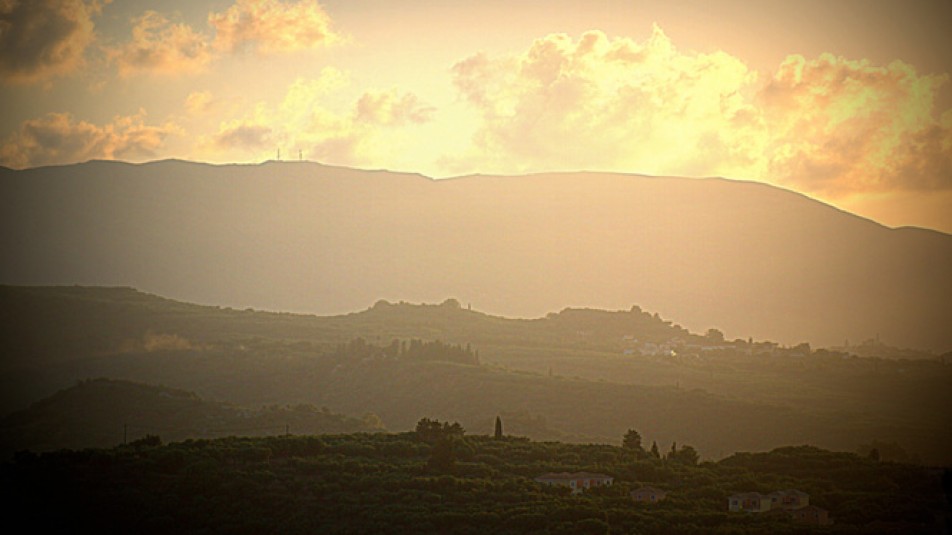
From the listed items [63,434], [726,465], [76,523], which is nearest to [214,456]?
[76,523]

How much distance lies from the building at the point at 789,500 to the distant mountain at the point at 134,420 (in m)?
96.4

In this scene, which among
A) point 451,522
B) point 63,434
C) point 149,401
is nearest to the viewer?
point 451,522

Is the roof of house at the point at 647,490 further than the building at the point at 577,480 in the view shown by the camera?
No

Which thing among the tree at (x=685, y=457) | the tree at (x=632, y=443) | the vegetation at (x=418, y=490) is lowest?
the vegetation at (x=418, y=490)

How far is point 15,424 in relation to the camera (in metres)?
179

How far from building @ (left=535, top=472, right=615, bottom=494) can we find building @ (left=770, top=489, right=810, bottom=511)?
489 inches

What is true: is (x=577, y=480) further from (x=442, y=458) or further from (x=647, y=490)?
(x=442, y=458)

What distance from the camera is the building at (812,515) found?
8244cm

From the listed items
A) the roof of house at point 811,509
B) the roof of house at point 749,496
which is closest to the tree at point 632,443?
the roof of house at point 749,496

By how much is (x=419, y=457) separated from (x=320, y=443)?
880 centimetres

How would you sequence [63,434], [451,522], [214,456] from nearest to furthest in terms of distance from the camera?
[451,522]
[214,456]
[63,434]

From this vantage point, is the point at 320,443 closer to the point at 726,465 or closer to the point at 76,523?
the point at 76,523

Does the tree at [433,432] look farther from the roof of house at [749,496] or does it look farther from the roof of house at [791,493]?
the roof of house at [791,493]

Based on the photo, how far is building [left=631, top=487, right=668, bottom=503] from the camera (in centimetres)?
8850
